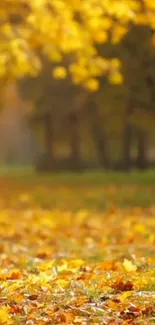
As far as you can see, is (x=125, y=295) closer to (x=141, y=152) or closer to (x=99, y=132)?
(x=141, y=152)

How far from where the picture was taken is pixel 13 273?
855 centimetres

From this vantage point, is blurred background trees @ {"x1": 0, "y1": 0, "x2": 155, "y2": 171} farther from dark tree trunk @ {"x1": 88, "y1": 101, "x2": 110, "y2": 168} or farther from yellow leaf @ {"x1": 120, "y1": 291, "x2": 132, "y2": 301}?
yellow leaf @ {"x1": 120, "y1": 291, "x2": 132, "y2": 301}

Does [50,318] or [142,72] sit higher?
[142,72]

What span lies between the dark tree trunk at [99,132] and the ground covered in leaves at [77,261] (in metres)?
20.5

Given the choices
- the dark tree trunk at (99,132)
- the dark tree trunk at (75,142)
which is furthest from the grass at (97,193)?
the dark tree trunk at (75,142)

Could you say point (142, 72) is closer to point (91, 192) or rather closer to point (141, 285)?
point (91, 192)

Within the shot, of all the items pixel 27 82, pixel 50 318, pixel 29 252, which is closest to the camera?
pixel 50 318

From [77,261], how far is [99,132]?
37.1 metres

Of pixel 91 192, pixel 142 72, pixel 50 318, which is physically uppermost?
pixel 142 72

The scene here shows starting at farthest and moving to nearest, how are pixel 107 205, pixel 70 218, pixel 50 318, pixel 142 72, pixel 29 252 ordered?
pixel 142 72
pixel 107 205
pixel 70 218
pixel 29 252
pixel 50 318

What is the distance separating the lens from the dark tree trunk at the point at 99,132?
44938mm

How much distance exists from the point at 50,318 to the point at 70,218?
11.2 m

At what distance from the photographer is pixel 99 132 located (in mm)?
46562

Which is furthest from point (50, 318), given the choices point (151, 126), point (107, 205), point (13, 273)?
point (151, 126)
